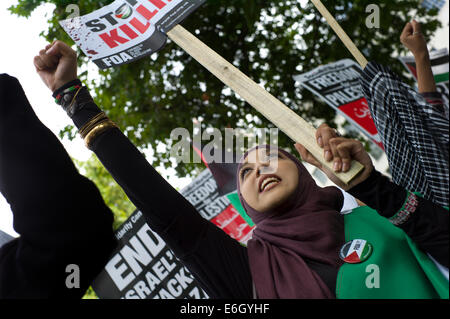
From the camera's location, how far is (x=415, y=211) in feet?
3.97

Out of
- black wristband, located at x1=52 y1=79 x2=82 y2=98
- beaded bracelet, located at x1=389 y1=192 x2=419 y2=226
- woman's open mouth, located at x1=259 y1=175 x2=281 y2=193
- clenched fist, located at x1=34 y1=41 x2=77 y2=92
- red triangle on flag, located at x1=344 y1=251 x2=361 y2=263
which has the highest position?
clenched fist, located at x1=34 y1=41 x2=77 y2=92

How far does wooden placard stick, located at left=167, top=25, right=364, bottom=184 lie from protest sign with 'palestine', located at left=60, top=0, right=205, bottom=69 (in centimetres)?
7

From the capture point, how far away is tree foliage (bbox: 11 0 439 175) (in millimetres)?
3738

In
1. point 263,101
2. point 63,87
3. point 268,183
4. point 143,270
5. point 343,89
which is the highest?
point 63,87

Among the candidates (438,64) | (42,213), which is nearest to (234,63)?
(438,64)

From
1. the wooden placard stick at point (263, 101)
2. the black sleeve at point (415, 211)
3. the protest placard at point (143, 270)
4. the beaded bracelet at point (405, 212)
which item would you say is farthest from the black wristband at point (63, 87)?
the protest placard at point (143, 270)

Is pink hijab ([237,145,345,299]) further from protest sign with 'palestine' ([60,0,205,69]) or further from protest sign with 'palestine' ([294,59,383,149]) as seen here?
protest sign with 'palestine' ([294,59,383,149])

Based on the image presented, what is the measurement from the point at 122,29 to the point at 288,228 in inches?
34.9

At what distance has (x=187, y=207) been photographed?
1456 mm

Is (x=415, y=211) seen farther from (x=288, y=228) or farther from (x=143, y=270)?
(x=143, y=270)

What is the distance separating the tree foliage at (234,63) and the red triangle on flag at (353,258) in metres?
2.54

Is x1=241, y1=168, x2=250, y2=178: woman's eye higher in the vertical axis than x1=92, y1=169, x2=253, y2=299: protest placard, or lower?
higher

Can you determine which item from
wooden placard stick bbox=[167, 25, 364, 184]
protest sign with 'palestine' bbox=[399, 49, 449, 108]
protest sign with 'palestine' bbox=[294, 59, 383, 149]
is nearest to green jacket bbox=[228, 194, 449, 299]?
wooden placard stick bbox=[167, 25, 364, 184]

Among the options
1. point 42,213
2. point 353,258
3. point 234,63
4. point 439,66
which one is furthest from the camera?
point 234,63
